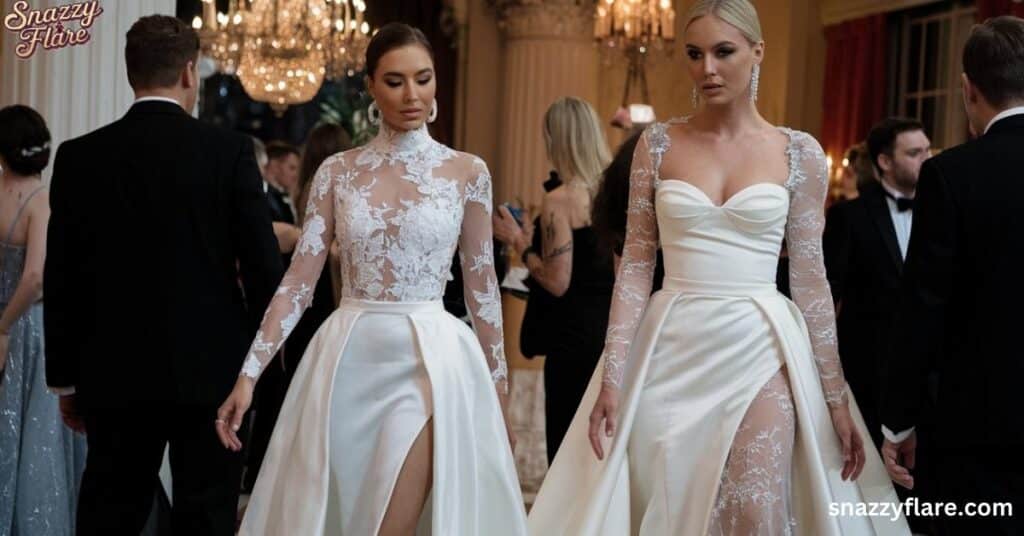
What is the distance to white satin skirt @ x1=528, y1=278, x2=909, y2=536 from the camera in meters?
4.10

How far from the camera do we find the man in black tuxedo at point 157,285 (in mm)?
4543

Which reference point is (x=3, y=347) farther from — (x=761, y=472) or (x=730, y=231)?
(x=761, y=472)

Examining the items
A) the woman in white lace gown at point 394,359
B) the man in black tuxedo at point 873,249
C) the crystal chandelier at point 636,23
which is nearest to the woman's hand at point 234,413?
the woman in white lace gown at point 394,359

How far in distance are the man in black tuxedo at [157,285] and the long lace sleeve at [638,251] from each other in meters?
1.00

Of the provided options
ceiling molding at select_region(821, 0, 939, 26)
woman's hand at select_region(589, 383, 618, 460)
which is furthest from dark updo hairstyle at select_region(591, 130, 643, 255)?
ceiling molding at select_region(821, 0, 939, 26)

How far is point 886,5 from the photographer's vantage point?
13633mm

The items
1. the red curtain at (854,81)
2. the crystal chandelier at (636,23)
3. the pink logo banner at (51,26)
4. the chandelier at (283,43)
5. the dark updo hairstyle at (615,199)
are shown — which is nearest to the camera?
the dark updo hairstyle at (615,199)

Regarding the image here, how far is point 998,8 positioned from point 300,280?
29.7 feet

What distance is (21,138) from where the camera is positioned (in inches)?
226

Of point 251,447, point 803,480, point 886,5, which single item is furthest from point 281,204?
point 886,5

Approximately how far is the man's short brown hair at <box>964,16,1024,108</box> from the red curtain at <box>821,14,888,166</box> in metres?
10.1

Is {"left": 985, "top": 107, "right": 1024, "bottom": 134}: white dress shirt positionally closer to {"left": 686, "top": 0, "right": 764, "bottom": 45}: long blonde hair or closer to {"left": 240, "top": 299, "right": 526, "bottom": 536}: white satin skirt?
{"left": 686, "top": 0, "right": 764, "bottom": 45}: long blonde hair

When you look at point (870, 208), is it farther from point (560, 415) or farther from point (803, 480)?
point (803, 480)

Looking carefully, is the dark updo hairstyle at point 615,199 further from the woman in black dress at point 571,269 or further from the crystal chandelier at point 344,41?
the crystal chandelier at point 344,41
